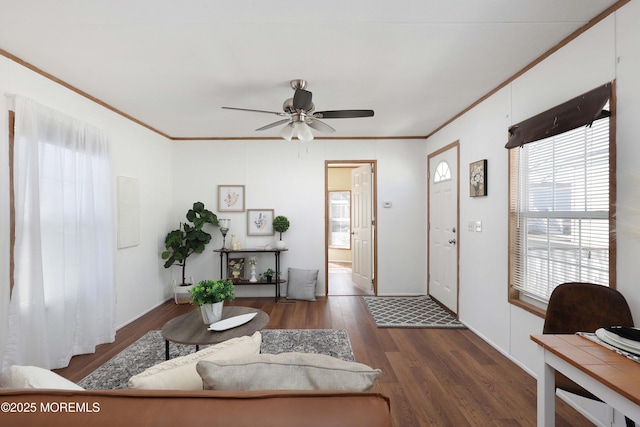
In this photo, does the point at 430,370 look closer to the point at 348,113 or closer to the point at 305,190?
the point at 348,113

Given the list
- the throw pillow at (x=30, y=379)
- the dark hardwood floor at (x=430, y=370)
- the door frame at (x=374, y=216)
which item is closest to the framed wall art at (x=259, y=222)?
the door frame at (x=374, y=216)

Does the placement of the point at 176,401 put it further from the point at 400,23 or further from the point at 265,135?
the point at 265,135

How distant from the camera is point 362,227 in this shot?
544cm

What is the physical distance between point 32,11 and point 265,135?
3.04 metres

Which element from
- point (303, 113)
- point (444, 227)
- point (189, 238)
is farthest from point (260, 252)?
point (444, 227)

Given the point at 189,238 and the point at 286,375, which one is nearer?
the point at 286,375

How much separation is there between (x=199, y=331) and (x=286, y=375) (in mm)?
1549

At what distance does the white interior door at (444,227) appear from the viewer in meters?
3.97

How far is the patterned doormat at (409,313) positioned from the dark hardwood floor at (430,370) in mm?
137

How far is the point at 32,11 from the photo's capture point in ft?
6.01

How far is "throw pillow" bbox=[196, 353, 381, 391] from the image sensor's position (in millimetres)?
922

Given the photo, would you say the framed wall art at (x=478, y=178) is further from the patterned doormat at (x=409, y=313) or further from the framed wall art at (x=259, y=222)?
the framed wall art at (x=259, y=222)

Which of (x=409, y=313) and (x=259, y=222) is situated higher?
(x=259, y=222)

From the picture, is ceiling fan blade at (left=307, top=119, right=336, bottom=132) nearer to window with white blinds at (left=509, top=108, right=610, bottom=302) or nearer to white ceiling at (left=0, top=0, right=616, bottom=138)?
white ceiling at (left=0, top=0, right=616, bottom=138)
